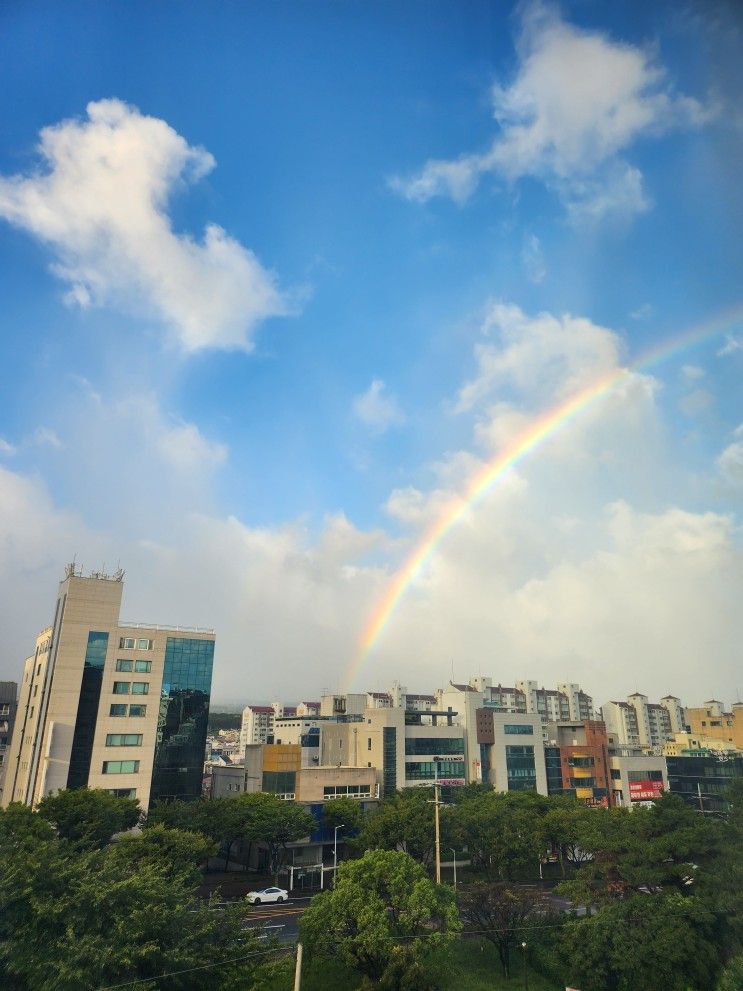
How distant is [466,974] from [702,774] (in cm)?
4854

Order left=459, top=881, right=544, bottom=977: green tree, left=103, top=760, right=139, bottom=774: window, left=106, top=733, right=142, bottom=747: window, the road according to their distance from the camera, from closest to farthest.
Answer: left=459, top=881, right=544, bottom=977: green tree
the road
left=103, top=760, right=139, bottom=774: window
left=106, top=733, right=142, bottom=747: window

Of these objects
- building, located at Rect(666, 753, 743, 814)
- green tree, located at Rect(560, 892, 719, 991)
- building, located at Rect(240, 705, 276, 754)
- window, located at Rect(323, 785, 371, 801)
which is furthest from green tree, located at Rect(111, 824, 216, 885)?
building, located at Rect(240, 705, 276, 754)

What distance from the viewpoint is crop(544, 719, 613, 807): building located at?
65.2m

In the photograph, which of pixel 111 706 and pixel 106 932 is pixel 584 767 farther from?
pixel 106 932

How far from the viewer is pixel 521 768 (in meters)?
63.5

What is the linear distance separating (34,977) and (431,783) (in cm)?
4729

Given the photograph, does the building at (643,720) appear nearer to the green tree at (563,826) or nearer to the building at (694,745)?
the building at (694,745)

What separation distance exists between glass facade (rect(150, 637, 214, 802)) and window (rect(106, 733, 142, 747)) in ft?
4.45

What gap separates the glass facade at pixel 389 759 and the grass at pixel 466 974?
28184 millimetres

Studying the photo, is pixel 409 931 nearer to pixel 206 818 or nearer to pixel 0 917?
pixel 0 917

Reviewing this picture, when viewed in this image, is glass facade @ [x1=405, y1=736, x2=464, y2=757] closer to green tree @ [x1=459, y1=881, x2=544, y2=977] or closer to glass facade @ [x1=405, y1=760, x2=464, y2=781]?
glass facade @ [x1=405, y1=760, x2=464, y2=781]

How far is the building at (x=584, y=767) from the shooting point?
6525 centimetres

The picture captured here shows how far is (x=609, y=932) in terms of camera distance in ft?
75.1

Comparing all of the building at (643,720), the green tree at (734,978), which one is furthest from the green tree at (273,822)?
the building at (643,720)
